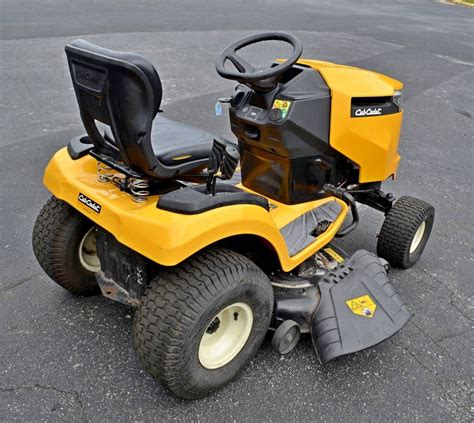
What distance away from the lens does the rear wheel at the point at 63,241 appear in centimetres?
212

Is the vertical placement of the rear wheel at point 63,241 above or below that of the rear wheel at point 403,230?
above

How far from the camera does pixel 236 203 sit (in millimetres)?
→ 1745

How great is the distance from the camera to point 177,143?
1.98 m

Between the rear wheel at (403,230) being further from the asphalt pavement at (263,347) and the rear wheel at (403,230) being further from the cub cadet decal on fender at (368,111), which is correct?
the cub cadet decal on fender at (368,111)

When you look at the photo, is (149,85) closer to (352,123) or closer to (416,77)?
(352,123)

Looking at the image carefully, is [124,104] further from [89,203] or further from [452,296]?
[452,296]

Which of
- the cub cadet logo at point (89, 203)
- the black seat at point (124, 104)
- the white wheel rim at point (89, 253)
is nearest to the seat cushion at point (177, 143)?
the black seat at point (124, 104)

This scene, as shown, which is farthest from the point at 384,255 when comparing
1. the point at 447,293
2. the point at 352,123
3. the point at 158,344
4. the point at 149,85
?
the point at 149,85

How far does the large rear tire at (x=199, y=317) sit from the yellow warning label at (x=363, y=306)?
399mm

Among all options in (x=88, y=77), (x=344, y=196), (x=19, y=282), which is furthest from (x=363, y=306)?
(x=19, y=282)

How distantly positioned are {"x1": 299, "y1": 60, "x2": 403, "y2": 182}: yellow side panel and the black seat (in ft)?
2.64

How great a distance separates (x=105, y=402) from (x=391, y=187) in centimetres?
288

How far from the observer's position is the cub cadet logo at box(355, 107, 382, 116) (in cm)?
231

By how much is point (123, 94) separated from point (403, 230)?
5.72 ft
